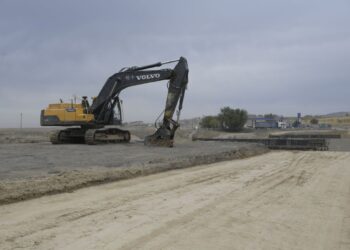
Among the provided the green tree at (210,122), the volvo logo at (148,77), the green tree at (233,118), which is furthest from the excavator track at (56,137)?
the green tree at (210,122)

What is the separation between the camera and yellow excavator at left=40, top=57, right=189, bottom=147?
21.4 m

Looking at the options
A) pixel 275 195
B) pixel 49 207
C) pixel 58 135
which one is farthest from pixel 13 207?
pixel 58 135

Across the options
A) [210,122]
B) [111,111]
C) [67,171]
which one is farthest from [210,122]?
[67,171]

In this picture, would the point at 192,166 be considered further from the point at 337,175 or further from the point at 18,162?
the point at 18,162

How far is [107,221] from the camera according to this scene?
6.22 meters

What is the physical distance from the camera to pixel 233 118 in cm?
8738

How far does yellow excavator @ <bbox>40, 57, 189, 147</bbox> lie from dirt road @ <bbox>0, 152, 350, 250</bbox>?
36.3ft

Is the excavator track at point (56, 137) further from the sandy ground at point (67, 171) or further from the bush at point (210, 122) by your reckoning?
the bush at point (210, 122)

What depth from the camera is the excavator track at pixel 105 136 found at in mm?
21500

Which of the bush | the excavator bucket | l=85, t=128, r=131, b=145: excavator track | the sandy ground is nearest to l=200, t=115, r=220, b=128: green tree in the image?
the bush

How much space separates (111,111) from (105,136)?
4.76ft

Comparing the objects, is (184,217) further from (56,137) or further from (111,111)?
(56,137)

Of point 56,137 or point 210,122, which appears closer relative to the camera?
point 56,137

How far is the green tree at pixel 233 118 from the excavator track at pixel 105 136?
63.2m
